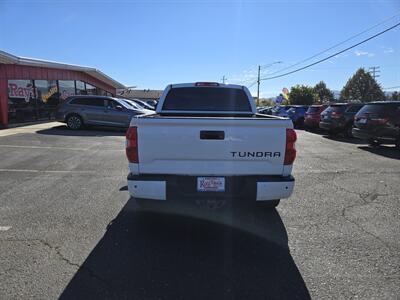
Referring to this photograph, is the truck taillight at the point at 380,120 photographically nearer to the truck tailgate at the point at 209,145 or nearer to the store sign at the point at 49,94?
the truck tailgate at the point at 209,145

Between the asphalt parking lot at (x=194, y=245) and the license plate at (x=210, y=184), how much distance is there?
26.6 inches

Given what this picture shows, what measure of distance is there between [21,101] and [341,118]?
16793 millimetres

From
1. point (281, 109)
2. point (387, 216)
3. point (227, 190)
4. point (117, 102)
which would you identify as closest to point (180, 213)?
point (227, 190)

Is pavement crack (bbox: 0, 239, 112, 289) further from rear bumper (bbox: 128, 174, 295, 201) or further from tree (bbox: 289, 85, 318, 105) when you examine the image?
tree (bbox: 289, 85, 318, 105)

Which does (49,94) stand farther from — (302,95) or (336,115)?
(302,95)

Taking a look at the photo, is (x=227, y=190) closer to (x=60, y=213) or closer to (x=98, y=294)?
(x=98, y=294)

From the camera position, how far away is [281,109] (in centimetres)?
2789

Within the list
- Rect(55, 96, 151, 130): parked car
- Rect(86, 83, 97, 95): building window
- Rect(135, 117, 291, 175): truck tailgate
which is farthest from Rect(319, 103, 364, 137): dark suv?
Rect(86, 83, 97, 95): building window

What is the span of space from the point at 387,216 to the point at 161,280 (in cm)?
374

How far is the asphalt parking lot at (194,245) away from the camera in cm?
336

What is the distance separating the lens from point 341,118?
1627 centimetres

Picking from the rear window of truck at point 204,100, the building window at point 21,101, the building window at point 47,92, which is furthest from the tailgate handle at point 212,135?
the building window at point 47,92

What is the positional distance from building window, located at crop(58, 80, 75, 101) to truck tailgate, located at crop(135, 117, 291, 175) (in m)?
23.2

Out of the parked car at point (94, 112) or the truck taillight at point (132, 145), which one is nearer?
the truck taillight at point (132, 145)
